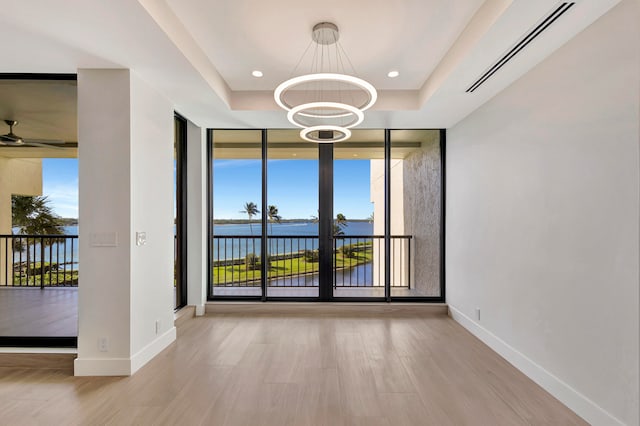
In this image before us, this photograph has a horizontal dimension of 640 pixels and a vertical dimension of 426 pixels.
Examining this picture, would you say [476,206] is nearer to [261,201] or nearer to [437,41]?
[437,41]

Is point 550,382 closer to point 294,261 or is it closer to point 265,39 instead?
point 294,261

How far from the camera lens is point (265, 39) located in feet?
9.43

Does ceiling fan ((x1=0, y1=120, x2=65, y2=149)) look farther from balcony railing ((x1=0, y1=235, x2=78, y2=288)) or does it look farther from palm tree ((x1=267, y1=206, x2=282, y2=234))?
palm tree ((x1=267, y1=206, x2=282, y2=234))

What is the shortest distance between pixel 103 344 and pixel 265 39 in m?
3.12

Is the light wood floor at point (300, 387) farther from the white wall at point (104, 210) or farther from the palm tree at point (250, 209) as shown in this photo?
the palm tree at point (250, 209)

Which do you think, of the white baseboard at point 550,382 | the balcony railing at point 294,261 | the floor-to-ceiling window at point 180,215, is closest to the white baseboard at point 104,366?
the floor-to-ceiling window at point 180,215

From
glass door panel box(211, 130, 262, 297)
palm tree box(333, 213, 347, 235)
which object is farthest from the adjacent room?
palm tree box(333, 213, 347, 235)

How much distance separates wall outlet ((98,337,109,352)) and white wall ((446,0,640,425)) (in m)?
3.79

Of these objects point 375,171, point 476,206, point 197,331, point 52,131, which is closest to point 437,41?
point 476,206

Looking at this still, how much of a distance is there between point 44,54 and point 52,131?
91cm

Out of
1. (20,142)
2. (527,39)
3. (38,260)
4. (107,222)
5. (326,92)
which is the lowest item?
(38,260)

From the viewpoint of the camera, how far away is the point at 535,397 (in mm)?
2486

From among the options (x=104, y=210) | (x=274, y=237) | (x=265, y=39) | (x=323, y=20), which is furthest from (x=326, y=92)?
(x=104, y=210)

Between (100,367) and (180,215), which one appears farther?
(180,215)
